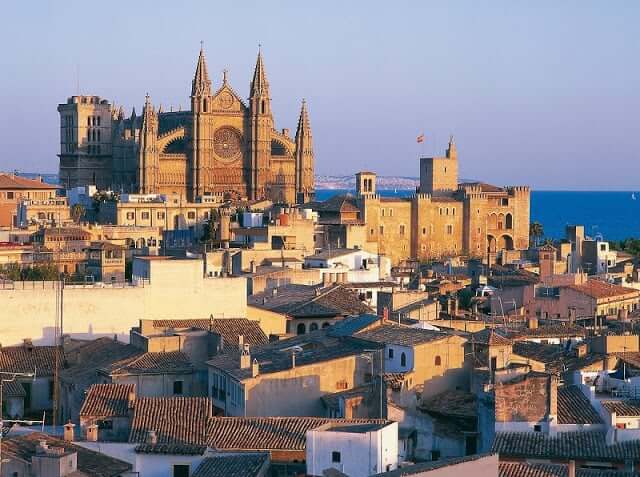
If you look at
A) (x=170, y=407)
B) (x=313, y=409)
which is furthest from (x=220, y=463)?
(x=313, y=409)

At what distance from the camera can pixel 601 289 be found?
1984 inches

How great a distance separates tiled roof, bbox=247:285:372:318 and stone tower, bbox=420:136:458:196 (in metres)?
58.8

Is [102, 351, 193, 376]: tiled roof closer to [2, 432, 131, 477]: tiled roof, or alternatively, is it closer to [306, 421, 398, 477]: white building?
[2, 432, 131, 477]: tiled roof

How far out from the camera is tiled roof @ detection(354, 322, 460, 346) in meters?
30.2

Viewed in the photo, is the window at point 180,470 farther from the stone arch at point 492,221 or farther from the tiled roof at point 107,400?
the stone arch at point 492,221

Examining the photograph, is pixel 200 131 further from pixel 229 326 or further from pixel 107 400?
pixel 107 400

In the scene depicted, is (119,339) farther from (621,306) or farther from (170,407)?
(621,306)

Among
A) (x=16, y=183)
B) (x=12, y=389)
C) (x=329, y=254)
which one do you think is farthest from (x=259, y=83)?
(x=12, y=389)

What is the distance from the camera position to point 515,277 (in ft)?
188

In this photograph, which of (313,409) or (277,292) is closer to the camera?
(313,409)

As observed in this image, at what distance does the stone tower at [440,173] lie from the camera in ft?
342

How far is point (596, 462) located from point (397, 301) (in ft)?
60.6

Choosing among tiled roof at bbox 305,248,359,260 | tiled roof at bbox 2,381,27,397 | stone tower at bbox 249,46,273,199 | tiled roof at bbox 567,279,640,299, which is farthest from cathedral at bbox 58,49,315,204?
tiled roof at bbox 2,381,27,397

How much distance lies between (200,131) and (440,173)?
1811 centimetres
